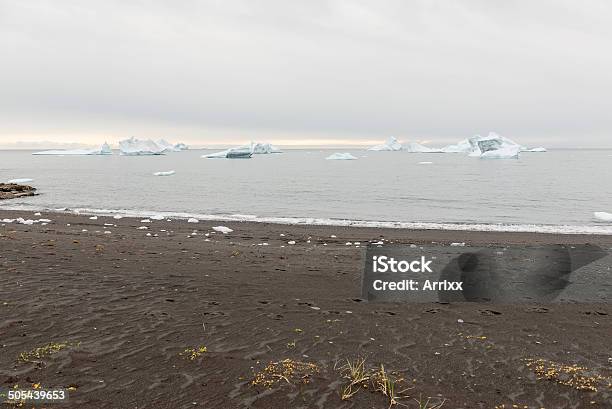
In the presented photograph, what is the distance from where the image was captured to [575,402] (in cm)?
540

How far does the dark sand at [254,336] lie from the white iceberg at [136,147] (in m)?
182

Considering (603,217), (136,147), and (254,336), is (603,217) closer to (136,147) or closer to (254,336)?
(254,336)

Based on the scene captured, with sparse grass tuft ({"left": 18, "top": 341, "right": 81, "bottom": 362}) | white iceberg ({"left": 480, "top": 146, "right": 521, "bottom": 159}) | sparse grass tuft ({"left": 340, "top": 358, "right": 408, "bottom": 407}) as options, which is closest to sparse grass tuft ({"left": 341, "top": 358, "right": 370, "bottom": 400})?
sparse grass tuft ({"left": 340, "top": 358, "right": 408, "bottom": 407})

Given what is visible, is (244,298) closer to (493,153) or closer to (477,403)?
(477,403)

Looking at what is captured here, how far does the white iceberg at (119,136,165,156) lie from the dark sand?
182 m

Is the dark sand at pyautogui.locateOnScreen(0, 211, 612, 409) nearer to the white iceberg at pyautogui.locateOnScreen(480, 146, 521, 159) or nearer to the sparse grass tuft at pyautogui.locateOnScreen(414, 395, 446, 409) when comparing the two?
the sparse grass tuft at pyautogui.locateOnScreen(414, 395, 446, 409)

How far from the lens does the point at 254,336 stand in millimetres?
7270

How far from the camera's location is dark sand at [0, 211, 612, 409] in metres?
5.45

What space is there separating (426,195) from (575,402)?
135 ft

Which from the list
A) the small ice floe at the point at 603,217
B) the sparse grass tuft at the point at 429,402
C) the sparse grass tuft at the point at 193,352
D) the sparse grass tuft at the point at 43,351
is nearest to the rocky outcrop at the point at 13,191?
the sparse grass tuft at the point at 43,351

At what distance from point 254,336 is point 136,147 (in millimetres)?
196416

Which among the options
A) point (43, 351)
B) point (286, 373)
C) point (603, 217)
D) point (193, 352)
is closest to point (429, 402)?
point (286, 373)

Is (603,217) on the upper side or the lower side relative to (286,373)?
lower

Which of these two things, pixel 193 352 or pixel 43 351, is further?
pixel 193 352
